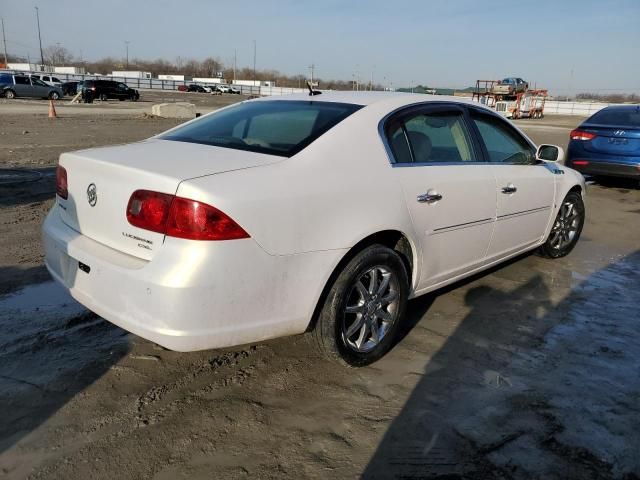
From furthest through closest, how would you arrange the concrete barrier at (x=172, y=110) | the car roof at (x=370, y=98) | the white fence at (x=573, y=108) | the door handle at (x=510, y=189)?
the white fence at (x=573, y=108) < the concrete barrier at (x=172, y=110) < the door handle at (x=510, y=189) < the car roof at (x=370, y=98)

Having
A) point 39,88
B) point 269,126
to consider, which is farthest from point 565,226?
point 39,88

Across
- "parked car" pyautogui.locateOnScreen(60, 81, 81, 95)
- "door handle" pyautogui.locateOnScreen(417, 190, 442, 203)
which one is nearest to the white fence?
"parked car" pyautogui.locateOnScreen(60, 81, 81, 95)

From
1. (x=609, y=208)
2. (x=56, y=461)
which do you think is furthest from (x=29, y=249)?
(x=609, y=208)

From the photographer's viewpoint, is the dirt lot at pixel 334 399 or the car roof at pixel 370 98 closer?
the dirt lot at pixel 334 399

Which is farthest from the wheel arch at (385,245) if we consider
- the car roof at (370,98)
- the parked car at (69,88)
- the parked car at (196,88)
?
the parked car at (196,88)

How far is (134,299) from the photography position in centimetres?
255

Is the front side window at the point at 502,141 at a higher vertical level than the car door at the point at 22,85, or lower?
higher

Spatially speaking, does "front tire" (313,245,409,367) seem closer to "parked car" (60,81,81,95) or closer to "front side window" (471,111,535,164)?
"front side window" (471,111,535,164)

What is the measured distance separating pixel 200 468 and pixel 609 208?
27.2ft

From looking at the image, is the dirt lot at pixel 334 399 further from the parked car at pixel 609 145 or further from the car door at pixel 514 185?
the parked car at pixel 609 145

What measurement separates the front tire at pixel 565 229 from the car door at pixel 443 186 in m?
1.74

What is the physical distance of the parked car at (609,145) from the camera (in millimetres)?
8922

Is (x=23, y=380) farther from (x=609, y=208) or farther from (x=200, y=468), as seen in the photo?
(x=609, y=208)

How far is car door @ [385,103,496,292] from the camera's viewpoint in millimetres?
3406
